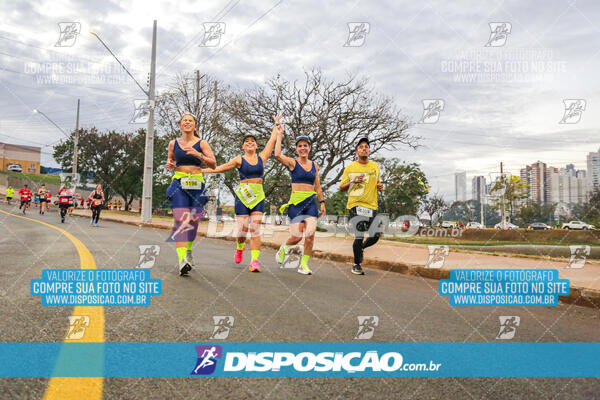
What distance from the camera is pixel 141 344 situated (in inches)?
98.3

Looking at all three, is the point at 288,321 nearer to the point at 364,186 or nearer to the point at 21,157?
the point at 364,186

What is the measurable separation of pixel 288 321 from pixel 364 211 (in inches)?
153

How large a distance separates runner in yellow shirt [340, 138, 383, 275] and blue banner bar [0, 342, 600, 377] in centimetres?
392

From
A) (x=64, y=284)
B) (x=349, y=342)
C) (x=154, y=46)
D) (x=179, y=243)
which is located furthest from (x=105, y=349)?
(x=154, y=46)

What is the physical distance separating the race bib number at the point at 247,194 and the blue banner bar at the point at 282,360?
3.59m

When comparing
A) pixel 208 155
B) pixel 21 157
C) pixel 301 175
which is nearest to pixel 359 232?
pixel 301 175

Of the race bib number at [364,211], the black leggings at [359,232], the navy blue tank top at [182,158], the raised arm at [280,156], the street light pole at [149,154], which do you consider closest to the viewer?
the navy blue tank top at [182,158]

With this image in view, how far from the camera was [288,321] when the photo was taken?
10.6ft

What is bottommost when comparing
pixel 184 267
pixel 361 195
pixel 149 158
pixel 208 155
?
pixel 184 267

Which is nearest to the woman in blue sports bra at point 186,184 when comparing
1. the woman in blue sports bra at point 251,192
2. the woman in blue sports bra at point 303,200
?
the woman in blue sports bra at point 251,192

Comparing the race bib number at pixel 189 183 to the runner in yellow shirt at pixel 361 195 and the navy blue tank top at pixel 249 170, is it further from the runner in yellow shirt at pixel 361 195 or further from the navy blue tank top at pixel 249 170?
the runner in yellow shirt at pixel 361 195

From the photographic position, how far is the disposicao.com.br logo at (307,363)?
7.38 ft

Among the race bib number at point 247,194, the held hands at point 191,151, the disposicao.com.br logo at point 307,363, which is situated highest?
the held hands at point 191,151

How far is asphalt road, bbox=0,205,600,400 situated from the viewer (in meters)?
2.01
